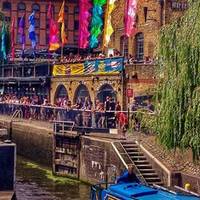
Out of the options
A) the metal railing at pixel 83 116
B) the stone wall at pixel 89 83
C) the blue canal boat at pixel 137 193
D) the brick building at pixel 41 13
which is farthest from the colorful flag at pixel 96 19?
the brick building at pixel 41 13

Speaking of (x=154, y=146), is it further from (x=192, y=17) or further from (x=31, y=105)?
(x=31, y=105)

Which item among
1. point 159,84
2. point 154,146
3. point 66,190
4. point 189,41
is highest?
point 189,41

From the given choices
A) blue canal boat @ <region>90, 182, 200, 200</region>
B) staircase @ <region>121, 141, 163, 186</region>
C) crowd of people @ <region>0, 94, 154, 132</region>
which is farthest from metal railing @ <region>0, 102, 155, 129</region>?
blue canal boat @ <region>90, 182, 200, 200</region>

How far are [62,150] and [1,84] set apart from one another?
95.3ft

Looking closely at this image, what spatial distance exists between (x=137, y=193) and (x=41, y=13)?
6984 centimetres

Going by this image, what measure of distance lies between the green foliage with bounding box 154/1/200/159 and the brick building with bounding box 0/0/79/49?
62.9m

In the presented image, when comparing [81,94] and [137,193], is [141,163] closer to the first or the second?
[137,193]

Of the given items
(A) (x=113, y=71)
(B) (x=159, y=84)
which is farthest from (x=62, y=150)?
(B) (x=159, y=84)

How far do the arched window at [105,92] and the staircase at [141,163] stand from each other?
12512mm

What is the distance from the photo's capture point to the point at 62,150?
29000mm

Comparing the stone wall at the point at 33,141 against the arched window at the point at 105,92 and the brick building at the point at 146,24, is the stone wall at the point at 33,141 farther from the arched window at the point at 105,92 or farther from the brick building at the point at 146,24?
the brick building at the point at 146,24

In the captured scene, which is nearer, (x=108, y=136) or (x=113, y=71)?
(x=108, y=136)

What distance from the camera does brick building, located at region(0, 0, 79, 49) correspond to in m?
80.7

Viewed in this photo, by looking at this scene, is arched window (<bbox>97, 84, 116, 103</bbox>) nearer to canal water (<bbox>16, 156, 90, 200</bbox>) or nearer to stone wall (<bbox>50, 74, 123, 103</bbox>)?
stone wall (<bbox>50, 74, 123, 103</bbox>)
